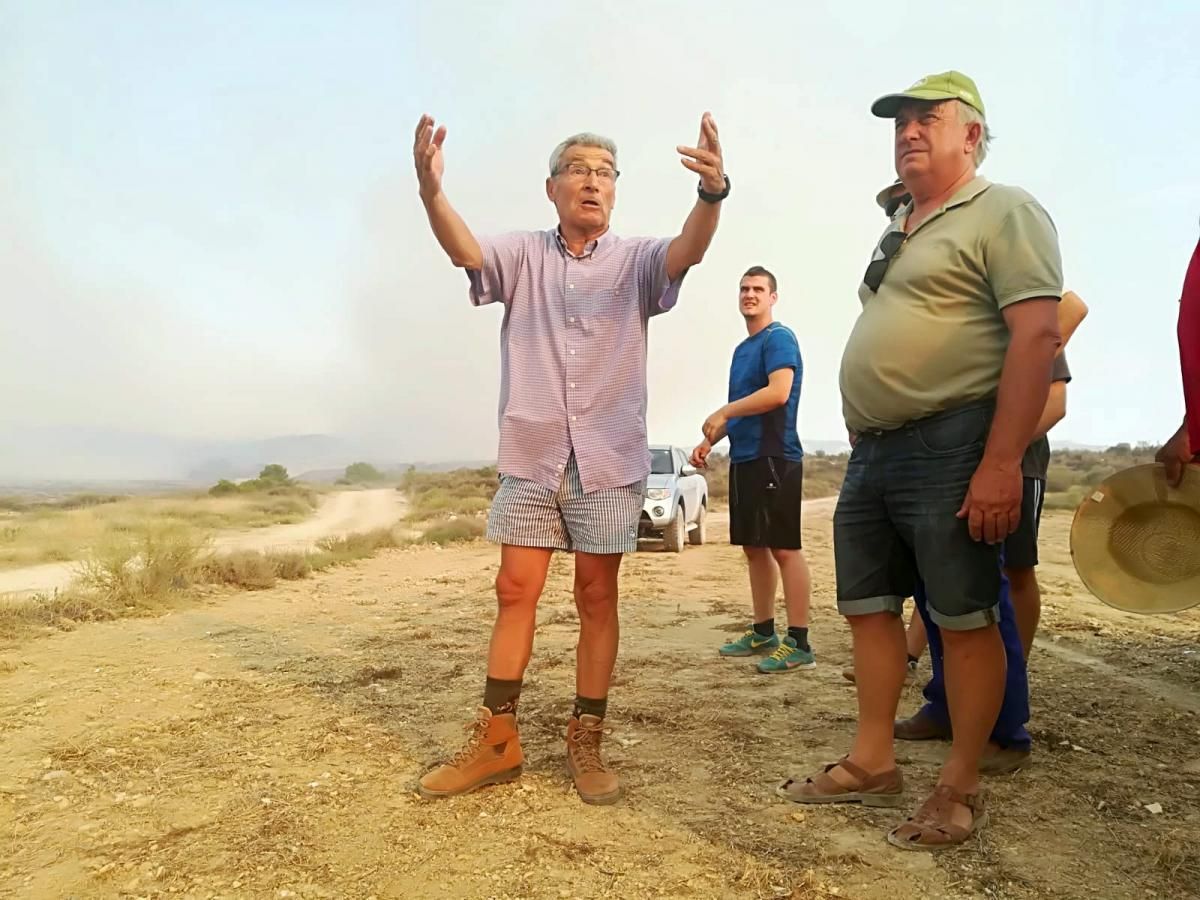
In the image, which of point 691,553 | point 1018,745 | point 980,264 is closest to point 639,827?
point 1018,745

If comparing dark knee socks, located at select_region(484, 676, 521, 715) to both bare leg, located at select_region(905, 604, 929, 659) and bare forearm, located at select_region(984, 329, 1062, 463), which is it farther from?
bare leg, located at select_region(905, 604, 929, 659)

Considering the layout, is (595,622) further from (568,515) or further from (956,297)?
(956,297)

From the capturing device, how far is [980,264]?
7.95 feet

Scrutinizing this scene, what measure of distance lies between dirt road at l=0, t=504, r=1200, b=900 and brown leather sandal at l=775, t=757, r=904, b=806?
0.20 ft

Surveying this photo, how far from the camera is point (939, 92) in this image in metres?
2.54

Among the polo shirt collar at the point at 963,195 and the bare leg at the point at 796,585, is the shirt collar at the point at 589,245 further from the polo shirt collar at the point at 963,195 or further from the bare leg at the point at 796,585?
the bare leg at the point at 796,585

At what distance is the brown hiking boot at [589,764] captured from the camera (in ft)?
8.92

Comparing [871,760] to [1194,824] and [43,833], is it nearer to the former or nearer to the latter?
[1194,824]

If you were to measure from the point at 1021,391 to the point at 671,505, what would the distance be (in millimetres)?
9273

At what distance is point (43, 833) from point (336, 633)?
3215 mm

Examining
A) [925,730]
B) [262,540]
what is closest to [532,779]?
[925,730]

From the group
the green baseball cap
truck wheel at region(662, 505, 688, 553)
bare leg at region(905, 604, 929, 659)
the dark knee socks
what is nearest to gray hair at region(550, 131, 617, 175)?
the green baseball cap

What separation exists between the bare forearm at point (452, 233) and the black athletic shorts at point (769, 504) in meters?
2.17

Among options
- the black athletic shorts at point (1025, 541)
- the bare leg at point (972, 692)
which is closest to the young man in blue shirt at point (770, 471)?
the black athletic shorts at point (1025, 541)
